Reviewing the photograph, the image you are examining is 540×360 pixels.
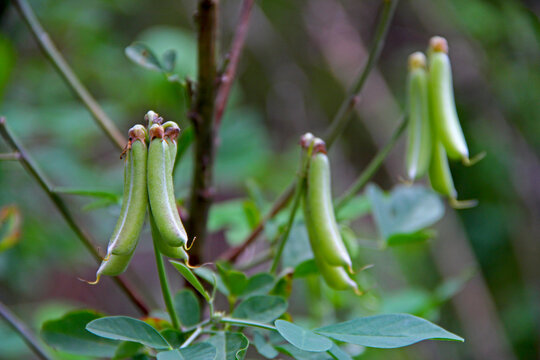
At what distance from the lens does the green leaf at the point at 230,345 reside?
36 cm

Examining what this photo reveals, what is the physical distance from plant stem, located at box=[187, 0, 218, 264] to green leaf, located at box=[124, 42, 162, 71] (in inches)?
1.9

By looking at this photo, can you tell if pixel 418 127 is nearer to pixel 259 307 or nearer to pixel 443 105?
pixel 443 105

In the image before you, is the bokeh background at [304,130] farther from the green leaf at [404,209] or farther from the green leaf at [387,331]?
the green leaf at [387,331]

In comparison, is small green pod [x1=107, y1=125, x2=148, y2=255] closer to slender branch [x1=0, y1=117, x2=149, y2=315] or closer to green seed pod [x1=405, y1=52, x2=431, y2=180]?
slender branch [x1=0, y1=117, x2=149, y2=315]

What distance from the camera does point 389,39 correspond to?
266 cm

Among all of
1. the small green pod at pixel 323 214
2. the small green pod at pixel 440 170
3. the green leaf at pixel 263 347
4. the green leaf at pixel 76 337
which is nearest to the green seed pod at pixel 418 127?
the small green pod at pixel 440 170

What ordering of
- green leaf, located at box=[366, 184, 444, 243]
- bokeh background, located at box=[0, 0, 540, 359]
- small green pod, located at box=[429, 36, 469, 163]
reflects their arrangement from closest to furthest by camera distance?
small green pod, located at box=[429, 36, 469, 163] → green leaf, located at box=[366, 184, 444, 243] → bokeh background, located at box=[0, 0, 540, 359]

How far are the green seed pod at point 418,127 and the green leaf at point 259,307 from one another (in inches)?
9.2

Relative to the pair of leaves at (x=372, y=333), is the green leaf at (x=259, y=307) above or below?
below

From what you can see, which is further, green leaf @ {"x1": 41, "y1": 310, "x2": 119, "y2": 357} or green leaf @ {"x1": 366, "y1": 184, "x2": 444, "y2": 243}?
green leaf @ {"x1": 366, "y1": 184, "x2": 444, "y2": 243}

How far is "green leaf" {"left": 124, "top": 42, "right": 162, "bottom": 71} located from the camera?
524mm

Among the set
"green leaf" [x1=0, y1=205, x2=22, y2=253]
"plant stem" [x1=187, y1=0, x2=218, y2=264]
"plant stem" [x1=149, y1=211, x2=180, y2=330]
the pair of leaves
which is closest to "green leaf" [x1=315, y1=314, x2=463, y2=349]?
the pair of leaves

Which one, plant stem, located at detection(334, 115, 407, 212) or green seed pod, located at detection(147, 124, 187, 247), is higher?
green seed pod, located at detection(147, 124, 187, 247)

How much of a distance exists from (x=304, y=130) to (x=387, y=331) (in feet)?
6.54
